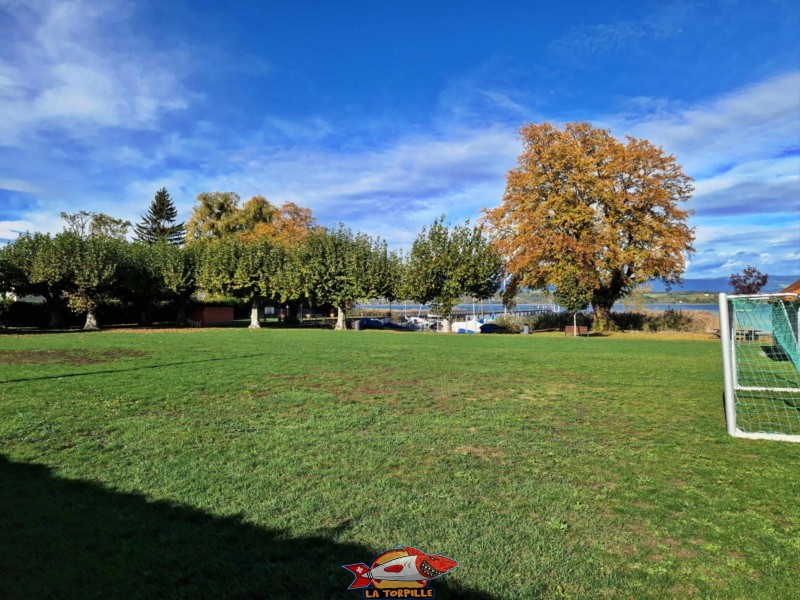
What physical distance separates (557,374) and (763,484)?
778 centimetres

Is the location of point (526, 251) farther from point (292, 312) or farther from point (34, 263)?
point (34, 263)

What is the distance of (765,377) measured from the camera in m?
12.3

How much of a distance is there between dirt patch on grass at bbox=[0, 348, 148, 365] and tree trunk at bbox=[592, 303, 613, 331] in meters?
30.4

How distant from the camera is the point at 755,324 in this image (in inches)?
447

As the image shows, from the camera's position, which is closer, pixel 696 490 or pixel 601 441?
pixel 696 490

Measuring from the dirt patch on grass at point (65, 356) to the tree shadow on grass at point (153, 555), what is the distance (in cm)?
1162

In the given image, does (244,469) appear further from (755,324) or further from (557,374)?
(755,324)

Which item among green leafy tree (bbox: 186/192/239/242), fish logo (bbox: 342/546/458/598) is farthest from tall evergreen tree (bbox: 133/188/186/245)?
fish logo (bbox: 342/546/458/598)

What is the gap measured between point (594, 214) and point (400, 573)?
110 feet

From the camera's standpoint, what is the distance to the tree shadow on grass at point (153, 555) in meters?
2.89

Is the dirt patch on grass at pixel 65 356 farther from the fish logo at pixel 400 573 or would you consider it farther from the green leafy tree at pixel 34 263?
the green leafy tree at pixel 34 263

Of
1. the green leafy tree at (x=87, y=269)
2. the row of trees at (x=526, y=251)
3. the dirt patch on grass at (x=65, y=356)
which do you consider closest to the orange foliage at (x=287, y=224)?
the row of trees at (x=526, y=251)

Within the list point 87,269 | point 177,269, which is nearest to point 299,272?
point 177,269

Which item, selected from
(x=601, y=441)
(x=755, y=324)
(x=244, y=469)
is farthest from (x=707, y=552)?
(x=755, y=324)
